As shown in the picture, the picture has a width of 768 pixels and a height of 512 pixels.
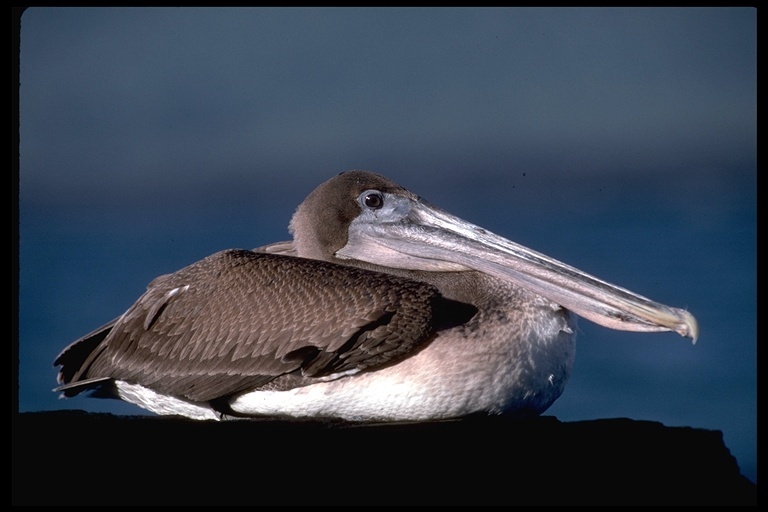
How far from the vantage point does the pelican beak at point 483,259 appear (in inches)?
150

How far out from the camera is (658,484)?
344cm

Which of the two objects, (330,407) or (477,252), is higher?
(477,252)

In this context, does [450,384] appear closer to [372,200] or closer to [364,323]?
[364,323]

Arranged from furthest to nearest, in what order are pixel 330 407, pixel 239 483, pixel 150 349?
pixel 150 349, pixel 330 407, pixel 239 483

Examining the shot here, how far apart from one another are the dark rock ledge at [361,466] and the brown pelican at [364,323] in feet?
0.49

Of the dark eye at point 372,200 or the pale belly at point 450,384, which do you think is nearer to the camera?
the pale belly at point 450,384

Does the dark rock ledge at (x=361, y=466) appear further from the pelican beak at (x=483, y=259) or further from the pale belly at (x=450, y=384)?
the pelican beak at (x=483, y=259)

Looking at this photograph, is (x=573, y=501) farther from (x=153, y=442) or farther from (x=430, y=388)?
(x=153, y=442)

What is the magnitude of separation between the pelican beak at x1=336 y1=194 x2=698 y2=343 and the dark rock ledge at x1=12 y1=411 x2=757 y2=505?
1.57ft

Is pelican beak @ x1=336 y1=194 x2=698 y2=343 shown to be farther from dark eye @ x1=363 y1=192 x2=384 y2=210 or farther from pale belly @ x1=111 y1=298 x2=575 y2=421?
pale belly @ x1=111 y1=298 x2=575 y2=421

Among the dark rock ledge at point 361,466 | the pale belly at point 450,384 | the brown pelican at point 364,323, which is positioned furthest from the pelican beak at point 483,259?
the dark rock ledge at point 361,466

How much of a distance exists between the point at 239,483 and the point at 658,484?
144 cm
